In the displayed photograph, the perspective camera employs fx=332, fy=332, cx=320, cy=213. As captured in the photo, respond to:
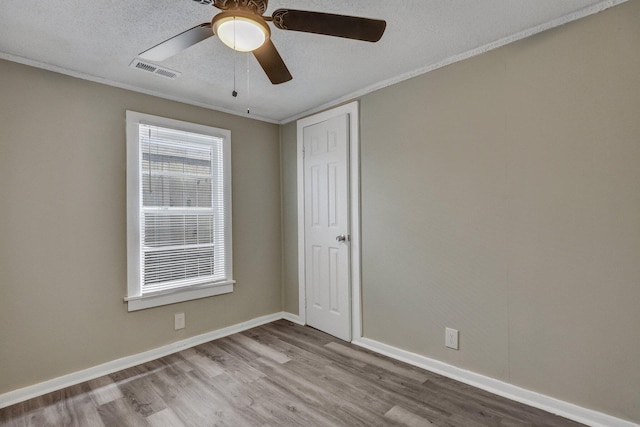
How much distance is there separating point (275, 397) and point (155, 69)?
8.37 feet

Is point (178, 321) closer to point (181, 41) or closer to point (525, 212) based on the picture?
point (181, 41)

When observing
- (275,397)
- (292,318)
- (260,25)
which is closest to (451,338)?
(275,397)

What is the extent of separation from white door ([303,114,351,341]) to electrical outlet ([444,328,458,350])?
95 cm

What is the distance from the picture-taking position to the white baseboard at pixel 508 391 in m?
1.86

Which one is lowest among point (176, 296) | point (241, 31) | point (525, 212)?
point (176, 296)

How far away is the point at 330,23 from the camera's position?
1.41 metres

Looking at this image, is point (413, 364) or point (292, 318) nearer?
point (413, 364)

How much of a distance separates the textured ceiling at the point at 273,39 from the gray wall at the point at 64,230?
0.90 feet

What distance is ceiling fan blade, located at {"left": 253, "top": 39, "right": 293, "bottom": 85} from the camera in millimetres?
1624

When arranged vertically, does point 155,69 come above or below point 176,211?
above

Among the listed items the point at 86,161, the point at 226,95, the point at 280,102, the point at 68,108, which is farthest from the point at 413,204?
the point at 68,108

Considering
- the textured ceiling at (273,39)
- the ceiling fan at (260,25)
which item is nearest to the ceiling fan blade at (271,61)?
the ceiling fan at (260,25)

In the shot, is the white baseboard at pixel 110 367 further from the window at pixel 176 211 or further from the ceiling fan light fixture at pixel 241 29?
the ceiling fan light fixture at pixel 241 29

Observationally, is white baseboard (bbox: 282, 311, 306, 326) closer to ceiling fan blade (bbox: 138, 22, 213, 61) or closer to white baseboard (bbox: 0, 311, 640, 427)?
white baseboard (bbox: 0, 311, 640, 427)
